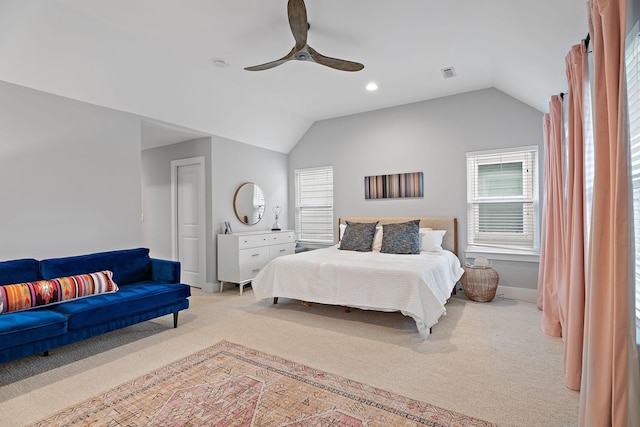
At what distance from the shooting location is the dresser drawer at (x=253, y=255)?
16.2 feet

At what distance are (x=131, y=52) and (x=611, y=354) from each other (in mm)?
4241

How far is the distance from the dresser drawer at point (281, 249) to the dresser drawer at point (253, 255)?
14 cm

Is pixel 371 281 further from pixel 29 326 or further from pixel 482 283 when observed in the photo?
pixel 29 326

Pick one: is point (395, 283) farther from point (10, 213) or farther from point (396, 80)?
point (10, 213)

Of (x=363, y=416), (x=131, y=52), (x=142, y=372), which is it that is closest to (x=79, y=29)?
(x=131, y=52)

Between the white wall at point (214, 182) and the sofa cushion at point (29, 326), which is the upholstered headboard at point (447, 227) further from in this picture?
the sofa cushion at point (29, 326)

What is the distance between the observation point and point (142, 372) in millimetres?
2516

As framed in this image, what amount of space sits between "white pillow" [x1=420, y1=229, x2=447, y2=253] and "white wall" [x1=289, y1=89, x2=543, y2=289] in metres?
0.44

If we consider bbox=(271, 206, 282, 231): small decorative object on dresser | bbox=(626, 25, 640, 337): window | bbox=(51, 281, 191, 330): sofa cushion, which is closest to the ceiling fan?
bbox=(626, 25, 640, 337): window

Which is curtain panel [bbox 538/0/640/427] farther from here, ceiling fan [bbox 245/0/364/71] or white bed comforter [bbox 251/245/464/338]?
ceiling fan [bbox 245/0/364/71]

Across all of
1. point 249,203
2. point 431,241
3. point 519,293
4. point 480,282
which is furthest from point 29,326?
point 519,293

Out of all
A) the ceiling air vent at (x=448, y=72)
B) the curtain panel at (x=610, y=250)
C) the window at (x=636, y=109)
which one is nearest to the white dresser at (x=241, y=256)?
the ceiling air vent at (x=448, y=72)

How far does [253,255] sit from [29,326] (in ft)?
9.72

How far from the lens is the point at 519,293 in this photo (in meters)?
4.44
